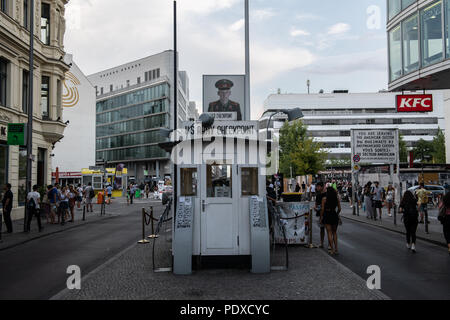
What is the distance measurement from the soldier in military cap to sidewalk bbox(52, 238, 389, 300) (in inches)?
198

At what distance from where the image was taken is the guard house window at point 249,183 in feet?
28.8

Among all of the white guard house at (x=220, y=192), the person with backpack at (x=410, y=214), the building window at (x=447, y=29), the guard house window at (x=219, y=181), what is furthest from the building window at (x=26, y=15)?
the person with backpack at (x=410, y=214)

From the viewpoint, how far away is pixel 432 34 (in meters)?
17.2

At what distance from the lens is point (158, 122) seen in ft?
257

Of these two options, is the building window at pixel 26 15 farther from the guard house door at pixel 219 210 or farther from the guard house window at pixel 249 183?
the guard house window at pixel 249 183

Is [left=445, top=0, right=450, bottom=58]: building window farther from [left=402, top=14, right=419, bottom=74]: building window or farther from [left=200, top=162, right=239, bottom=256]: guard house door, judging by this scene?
[left=200, top=162, right=239, bottom=256]: guard house door

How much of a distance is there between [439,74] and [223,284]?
1406 centimetres

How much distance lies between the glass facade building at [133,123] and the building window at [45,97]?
4973cm

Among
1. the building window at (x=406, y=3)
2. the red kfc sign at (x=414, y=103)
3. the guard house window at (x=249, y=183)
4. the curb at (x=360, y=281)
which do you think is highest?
the building window at (x=406, y=3)

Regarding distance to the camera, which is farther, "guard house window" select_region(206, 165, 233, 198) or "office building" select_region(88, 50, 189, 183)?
"office building" select_region(88, 50, 189, 183)

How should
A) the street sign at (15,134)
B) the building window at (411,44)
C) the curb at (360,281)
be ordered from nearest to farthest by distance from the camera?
the curb at (360,281) < the street sign at (15,134) < the building window at (411,44)

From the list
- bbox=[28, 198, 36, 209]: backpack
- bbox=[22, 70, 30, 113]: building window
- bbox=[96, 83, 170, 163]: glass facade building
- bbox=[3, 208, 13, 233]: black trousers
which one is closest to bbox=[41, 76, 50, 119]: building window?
bbox=[22, 70, 30, 113]: building window

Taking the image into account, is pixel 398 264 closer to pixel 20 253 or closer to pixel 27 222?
pixel 20 253

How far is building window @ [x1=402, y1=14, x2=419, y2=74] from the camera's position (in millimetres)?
18328
